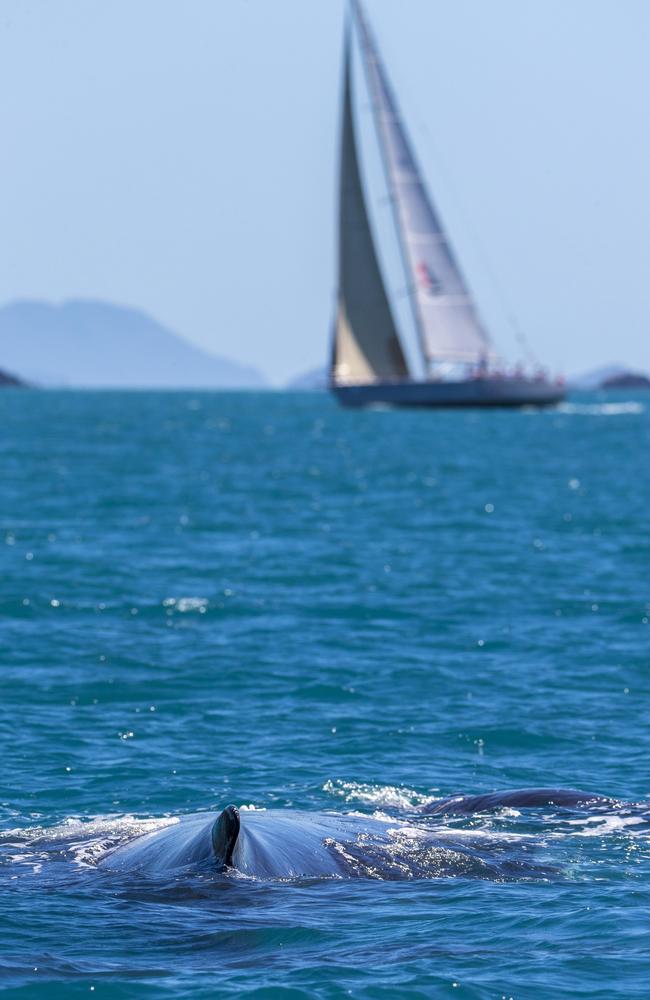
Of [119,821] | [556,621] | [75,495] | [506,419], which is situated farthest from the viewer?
[506,419]

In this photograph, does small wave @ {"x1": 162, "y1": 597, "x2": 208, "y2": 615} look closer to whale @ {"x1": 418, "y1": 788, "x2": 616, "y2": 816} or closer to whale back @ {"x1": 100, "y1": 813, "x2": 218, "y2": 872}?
whale @ {"x1": 418, "y1": 788, "x2": 616, "y2": 816}

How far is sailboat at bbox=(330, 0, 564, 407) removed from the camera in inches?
4257

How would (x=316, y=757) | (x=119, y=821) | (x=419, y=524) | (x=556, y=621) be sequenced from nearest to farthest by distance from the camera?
1. (x=119, y=821)
2. (x=316, y=757)
3. (x=556, y=621)
4. (x=419, y=524)

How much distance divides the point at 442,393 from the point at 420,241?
1142cm

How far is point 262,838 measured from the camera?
12.4 meters

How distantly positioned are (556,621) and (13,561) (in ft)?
39.0

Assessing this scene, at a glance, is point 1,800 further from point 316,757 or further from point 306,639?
point 306,639

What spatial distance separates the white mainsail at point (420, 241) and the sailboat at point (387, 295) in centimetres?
7

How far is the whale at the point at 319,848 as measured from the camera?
12.0 meters

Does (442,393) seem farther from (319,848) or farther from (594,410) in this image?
(319,848)

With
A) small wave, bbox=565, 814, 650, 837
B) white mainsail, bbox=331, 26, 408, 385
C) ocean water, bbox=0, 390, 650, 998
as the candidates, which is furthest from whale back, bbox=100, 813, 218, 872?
white mainsail, bbox=331, 26, 408, 385

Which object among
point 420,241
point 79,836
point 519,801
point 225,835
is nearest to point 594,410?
point 420,241

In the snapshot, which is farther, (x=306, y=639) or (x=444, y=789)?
(x=306, y=639)

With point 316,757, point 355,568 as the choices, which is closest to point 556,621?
point 355,568
